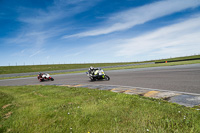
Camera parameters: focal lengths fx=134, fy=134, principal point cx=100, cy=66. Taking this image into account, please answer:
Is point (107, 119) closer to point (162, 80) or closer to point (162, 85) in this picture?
point (162, 85)

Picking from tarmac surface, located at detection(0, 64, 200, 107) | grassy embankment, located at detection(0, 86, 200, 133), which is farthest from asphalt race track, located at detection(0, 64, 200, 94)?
grassy embankment, located at detection(0, 86, 200, 133)

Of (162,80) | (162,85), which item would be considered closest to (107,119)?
(162,85)

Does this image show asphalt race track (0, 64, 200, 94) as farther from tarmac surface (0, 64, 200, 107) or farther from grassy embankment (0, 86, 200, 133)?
grassy embankment (0, 86, 200, 133)

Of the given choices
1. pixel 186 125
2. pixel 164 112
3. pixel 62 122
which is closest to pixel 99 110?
pixel 62 122

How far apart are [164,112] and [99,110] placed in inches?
76.3

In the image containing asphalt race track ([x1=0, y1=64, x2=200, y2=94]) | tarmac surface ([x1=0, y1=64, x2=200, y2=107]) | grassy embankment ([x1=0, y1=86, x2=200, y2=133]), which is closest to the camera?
grassy embankment ([x1=0, y1=86, x2=200, y2=133])

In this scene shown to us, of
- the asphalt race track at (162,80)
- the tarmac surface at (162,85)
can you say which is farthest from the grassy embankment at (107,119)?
the asphalt race track at (162,80)

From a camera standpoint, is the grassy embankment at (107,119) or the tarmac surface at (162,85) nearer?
the grassy embankment at (107,119)

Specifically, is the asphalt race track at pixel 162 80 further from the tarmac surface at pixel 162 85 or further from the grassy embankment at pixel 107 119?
the grassy embankment at pixel 107 119

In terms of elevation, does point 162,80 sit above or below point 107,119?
above

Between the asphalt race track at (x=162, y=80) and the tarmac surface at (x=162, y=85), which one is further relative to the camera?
the asphalt race track at (x=162, y=80)

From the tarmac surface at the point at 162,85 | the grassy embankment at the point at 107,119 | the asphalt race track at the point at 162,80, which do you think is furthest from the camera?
the asphalt race track at the point at 162,80

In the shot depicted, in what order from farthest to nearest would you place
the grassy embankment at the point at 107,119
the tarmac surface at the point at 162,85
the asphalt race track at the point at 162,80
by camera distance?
the asphalt race track at the point at 162,80 < the tarmac surface at the point at 162,85 < the grassy embankment at the point at 107,119

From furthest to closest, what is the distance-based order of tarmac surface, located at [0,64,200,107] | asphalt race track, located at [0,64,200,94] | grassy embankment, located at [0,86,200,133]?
asphalt race track, located at [0,64,200,94] < tarmac surface, located at [0,64,200,107] < grassy embankment, located at [0,86,200,133]
